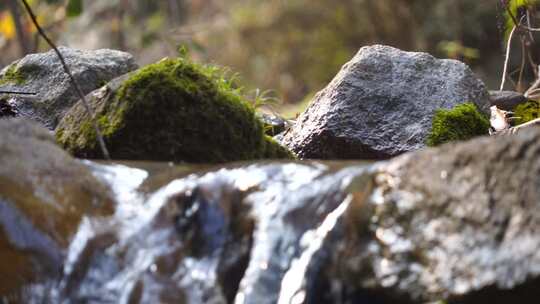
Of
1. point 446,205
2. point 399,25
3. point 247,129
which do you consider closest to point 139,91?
point 247,129

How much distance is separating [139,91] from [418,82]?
5.75 ft

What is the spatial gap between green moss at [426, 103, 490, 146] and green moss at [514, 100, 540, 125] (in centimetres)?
55

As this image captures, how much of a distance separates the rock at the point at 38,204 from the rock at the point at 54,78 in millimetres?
1438

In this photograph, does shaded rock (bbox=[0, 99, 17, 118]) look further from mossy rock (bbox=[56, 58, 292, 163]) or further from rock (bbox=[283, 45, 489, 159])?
rock (bbox=[283, 45, 489, 159])

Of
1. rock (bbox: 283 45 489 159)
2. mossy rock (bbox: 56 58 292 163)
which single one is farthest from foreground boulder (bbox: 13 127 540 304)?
rock (bbox: 283 45 489 159)

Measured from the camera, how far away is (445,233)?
8.74 ft

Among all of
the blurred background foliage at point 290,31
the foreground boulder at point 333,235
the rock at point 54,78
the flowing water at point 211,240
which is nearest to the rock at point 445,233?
the foreground boulder at point 333,235

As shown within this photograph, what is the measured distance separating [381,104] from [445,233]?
88.3 inches

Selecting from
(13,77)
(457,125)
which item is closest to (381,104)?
(457,125)

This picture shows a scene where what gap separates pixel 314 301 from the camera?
2.77 m

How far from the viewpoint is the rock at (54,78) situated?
493 cm

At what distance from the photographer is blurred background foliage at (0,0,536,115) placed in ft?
40.7

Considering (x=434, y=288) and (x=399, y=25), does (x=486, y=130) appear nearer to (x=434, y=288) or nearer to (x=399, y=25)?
(x=434, y=288)

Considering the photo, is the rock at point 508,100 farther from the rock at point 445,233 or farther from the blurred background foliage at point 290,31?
the blurred background foliage at point 290,31
